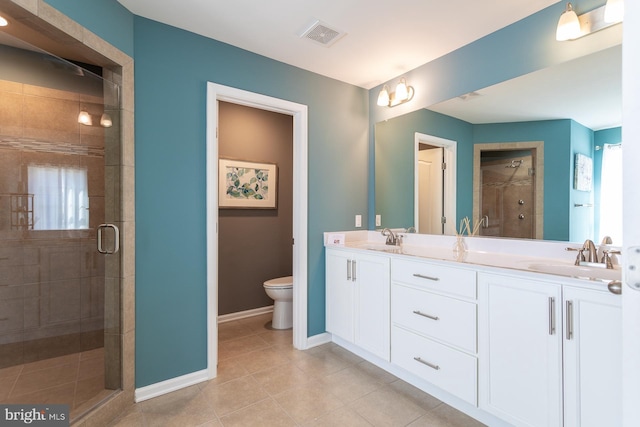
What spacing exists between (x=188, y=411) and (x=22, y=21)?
2.22 metres

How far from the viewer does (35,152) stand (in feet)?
7.09

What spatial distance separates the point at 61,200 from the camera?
2221 millimetres

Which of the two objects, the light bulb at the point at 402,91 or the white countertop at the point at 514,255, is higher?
the light bulb at the point at 402,91

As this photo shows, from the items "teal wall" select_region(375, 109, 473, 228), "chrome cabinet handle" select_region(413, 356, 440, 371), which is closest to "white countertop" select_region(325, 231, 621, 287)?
"teal wall" select_region(375, 109, 473, 228)

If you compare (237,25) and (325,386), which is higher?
(237,25)

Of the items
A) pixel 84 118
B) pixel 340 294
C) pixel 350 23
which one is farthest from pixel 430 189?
pixel 84 118

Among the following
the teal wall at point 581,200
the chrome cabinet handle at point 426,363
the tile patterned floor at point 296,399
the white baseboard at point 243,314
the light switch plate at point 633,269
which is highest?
the teal wall at point 581,200

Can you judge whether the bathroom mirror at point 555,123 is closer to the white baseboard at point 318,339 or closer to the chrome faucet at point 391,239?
the chrome faucet at point 391,239

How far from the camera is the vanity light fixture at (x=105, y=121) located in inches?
74.6

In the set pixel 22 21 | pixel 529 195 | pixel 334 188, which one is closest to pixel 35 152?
pixel 22 21

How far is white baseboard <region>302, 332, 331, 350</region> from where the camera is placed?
267cm

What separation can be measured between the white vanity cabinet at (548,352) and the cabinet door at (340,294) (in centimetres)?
107

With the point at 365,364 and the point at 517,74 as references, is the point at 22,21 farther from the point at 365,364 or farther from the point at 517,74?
the point at 365,364

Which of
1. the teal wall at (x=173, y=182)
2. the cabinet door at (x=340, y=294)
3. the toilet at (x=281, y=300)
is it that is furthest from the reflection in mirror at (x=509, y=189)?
the toilet at (x=281, y=300)
